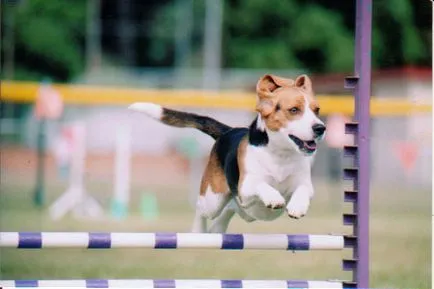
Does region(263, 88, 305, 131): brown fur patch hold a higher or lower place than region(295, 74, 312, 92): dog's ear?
lower

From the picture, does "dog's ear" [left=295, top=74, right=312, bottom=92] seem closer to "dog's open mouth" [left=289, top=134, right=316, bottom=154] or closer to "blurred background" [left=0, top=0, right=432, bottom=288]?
"dog's open mouth" [left=289, top=134, right=316, bottom=154]

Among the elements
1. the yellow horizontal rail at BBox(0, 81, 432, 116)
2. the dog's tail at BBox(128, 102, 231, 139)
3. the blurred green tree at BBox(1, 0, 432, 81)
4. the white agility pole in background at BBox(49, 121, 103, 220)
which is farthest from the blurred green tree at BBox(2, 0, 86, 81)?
the dog's tail at BBox(128, 102, 231, 139)

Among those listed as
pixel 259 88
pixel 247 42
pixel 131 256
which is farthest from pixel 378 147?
pixel 259 88

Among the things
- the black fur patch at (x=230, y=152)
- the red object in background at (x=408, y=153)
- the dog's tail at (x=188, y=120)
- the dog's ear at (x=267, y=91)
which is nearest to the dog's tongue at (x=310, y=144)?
the dog's ear at (x=267, y=91)

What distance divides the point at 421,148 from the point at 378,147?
135cm

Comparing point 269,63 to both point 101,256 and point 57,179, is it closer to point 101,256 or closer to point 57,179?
point 57,179

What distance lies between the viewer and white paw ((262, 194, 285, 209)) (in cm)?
465

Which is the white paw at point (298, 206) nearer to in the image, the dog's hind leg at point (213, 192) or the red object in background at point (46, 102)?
the dog's hind leg at point (213, 192)

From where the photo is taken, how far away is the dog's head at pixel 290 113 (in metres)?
4.68

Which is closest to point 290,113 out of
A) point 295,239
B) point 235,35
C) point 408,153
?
point 295,239

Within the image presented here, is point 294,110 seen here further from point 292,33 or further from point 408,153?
point 292,33

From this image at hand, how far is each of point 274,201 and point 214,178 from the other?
0.51 metres

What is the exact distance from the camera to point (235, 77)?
36594 mm

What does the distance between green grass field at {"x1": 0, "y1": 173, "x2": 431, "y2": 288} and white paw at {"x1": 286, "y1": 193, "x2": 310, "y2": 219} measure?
201cm
